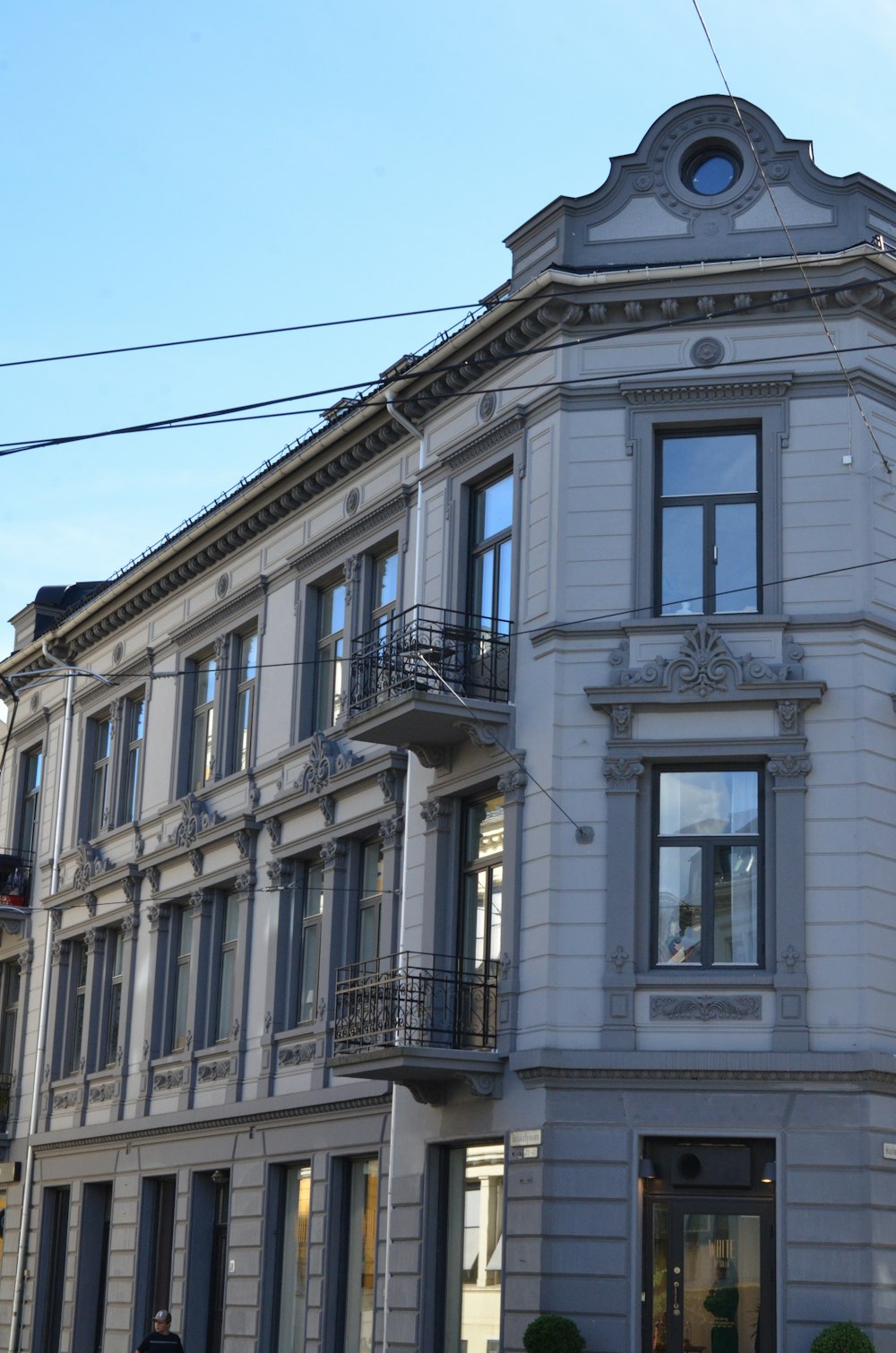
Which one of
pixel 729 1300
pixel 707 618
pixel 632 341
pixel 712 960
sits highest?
pixel 632 341

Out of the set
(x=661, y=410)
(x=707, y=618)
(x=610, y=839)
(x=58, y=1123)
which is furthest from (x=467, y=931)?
(x=58, y=1123)

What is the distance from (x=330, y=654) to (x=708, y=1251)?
35.6 feet

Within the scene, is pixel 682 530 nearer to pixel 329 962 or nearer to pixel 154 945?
pixel 329 962

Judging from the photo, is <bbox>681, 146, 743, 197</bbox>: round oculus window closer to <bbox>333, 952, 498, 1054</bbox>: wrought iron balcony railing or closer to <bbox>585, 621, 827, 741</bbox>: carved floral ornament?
<bbox>585, 621, 827, 741</bbox>: carved floral ornament

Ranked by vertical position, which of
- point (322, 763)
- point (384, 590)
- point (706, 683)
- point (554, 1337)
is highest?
point (384, 590)

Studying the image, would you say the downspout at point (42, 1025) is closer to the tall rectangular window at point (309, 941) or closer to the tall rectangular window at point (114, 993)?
the tall rectangular window at point (114, 993)

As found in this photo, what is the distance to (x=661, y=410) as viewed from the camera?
841 inches

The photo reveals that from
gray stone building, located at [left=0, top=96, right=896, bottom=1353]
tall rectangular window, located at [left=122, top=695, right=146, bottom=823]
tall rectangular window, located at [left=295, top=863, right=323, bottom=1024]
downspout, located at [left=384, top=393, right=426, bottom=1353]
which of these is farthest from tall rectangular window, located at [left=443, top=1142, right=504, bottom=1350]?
tall rectangular window, located at [left=122, top=695, right=146, bottom=823]

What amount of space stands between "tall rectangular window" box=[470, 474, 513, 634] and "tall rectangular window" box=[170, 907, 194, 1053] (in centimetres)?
892

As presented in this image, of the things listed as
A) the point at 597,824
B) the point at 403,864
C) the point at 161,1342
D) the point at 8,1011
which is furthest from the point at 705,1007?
the point at 8,1011

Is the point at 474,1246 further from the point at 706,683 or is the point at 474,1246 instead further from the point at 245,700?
the point at 245,700

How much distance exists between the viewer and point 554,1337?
18.4m

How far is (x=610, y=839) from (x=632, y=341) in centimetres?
570

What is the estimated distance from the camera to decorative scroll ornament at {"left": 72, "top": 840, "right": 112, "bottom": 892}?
32.8 m
